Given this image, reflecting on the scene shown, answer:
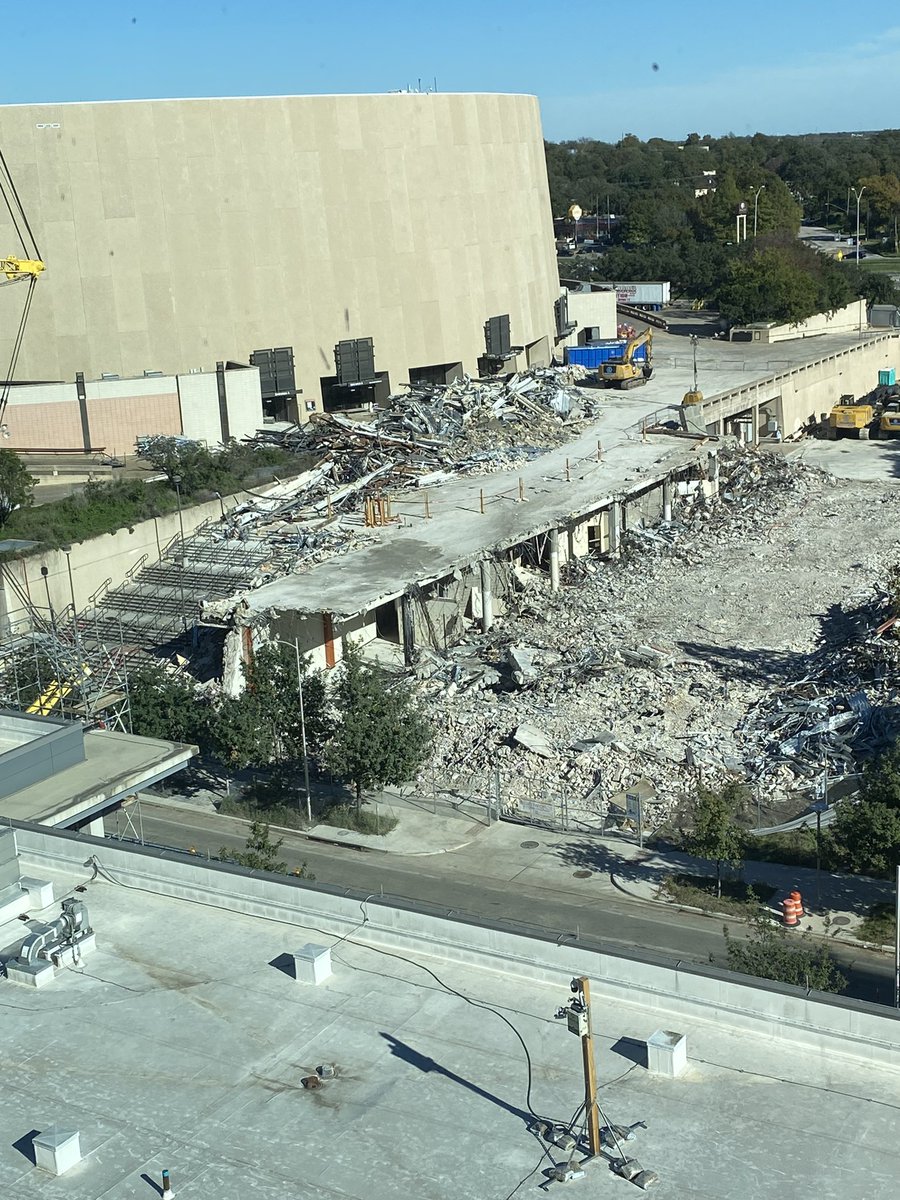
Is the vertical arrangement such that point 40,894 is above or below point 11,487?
below

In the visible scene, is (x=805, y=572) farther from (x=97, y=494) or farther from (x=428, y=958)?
(x=428, y=958)

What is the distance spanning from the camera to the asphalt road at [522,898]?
21516 millimetres

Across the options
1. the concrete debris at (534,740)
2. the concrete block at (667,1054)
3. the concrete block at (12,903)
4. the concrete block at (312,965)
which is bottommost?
the concrete debris at (534,740)

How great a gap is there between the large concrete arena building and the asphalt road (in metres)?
25.7

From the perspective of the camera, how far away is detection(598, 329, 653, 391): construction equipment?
5859cm

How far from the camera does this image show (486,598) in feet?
119

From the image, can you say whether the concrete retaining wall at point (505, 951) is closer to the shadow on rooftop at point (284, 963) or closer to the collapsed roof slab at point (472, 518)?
the shadow on rooftop at point (284, 963)

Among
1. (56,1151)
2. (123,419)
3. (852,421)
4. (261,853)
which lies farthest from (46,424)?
(56,1151)

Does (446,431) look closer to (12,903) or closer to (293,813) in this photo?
(293,813)

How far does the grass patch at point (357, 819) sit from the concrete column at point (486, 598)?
Answer: 9.41 metres

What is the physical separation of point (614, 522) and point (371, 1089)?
3110cm

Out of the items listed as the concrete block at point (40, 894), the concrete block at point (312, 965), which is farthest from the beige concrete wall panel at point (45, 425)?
the concrete block at point (312, 965)

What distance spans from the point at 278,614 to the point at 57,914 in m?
16.9

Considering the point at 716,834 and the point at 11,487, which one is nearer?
the point at 716,834
